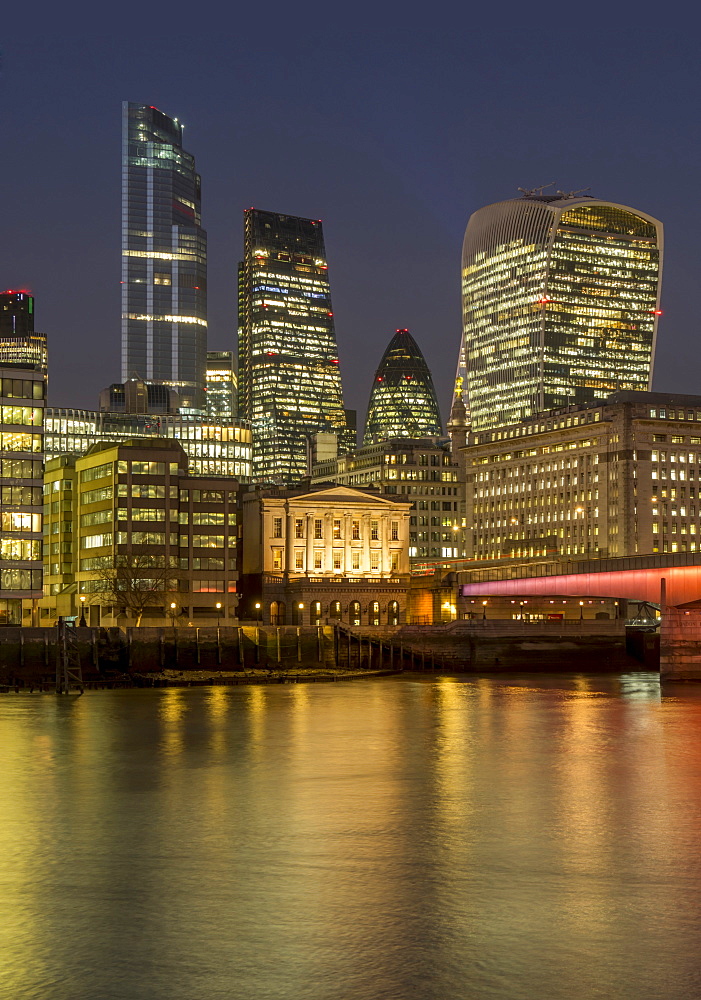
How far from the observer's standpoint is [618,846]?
37.9 metres

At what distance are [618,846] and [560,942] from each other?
1113 cm

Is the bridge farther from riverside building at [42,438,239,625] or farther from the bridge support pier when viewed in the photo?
riverside building at [42,438,239,625]

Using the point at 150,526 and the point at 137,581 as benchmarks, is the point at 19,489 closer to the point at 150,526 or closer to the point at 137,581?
the point at 137,581

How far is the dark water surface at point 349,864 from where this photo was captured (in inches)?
1002

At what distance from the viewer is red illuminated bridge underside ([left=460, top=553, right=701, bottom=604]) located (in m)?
126

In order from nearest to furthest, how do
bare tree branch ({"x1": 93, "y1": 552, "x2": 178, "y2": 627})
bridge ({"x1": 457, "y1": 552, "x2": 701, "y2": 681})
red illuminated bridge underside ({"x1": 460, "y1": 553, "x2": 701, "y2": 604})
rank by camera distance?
1. bridge ({"x1": 457, "y1": 552, "x2": 701, "y2": 681})
2. red illuminated bridge underside ({"x1": 460, "y1": 553, "x2": 701, "y2": 604})
3. bare tree branch ({"x1": 93, "y1": 552, "x2": 178, "y2": 627})

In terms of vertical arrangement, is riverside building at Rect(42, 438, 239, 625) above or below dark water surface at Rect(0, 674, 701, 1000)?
above

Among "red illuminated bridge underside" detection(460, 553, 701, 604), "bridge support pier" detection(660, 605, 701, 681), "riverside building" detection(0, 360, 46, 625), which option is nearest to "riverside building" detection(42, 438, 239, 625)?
"riverside building" detection(0, 360, 46, 625)

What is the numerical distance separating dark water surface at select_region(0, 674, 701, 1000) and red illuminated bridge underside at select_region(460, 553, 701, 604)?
2158 inches

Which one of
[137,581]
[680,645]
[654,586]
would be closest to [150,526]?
[137,581]

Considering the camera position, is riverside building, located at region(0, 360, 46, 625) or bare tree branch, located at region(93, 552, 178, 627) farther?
bare tree branch, located at region(93, 552, 178, 627)

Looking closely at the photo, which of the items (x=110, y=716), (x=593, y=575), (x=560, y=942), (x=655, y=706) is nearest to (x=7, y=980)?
(x=560, y=942)

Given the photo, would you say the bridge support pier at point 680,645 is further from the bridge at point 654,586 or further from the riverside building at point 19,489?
the riverside building at point 19,489

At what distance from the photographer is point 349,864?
35.3 meters
